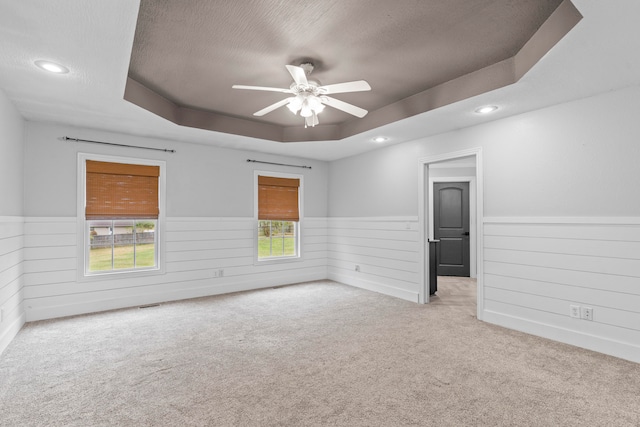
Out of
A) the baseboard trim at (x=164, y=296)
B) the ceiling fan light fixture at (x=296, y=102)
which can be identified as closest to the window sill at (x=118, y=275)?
the baseboard trim at (x=164, y=296)

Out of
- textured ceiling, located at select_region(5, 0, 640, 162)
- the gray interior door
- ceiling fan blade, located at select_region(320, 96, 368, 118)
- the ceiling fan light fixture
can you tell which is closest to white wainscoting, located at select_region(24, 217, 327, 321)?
textured ceiling, located at select_region(5, 0, 640, 162)

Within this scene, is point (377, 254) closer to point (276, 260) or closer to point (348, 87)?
point (276, 260)

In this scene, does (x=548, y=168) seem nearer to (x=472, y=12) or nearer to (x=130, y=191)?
(x=472, y=12)

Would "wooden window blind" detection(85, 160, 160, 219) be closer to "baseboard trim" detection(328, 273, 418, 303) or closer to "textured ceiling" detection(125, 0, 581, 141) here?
"textured ceiling" detection(125, 0, 581, 141)

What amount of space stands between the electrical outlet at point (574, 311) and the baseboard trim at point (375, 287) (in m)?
1.82

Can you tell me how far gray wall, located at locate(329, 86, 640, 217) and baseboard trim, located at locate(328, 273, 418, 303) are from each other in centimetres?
166

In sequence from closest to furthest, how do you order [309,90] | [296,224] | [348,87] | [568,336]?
[348,87], [309,90], [568,336], [296,224]

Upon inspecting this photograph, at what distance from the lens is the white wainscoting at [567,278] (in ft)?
8.93

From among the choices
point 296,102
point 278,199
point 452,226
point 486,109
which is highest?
point 486,109

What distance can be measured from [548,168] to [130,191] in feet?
16.6

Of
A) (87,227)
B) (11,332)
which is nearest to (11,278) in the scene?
(11,332)

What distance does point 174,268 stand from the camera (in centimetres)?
459

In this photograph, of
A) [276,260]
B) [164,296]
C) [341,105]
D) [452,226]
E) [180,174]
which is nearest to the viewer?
[341,105]

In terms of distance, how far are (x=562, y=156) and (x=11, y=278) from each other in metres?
5.64
